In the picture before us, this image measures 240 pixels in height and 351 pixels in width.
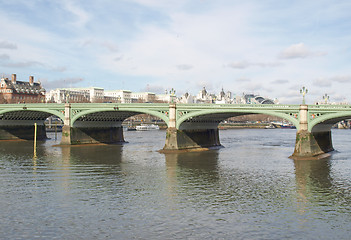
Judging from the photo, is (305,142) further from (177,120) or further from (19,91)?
(19,91)

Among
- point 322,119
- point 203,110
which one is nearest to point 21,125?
point 203,110

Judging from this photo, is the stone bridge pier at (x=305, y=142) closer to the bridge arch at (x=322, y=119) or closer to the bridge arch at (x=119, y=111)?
the bridge arch at (x=322, y=119)

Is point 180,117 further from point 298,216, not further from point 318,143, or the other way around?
point 298,216

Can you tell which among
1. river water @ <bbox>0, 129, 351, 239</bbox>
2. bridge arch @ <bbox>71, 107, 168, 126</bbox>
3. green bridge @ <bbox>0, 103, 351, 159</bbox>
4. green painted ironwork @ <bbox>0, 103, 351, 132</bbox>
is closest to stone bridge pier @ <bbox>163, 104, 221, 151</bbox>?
green bridge @ <bbox>0, 103, 351, 159</bbox>

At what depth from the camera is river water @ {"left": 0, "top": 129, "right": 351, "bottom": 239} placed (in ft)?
69.0

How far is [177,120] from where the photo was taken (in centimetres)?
6059

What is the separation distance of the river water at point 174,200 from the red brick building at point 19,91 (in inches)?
5207

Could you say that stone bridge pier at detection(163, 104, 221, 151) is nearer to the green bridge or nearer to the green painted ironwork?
the green bridge

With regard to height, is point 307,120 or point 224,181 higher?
point 307,120

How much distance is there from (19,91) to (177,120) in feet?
430

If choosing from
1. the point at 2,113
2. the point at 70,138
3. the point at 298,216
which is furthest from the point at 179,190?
the point at 2,113

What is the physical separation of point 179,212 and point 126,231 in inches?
186

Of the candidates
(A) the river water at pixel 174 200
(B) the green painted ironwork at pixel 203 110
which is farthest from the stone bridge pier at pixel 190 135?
(A) the river water at pixel 174 200

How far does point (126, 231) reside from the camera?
20.8 meters
